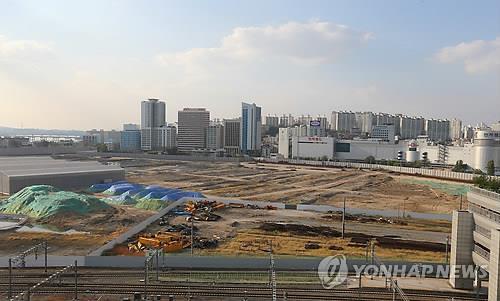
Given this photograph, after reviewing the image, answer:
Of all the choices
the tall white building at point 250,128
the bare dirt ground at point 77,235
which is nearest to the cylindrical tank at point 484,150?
the tall white building at point 250,128

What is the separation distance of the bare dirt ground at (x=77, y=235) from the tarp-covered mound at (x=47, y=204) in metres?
1.09

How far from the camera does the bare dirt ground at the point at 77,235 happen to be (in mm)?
25859

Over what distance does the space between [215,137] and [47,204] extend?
92925mm

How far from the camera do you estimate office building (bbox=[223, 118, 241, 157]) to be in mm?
126625

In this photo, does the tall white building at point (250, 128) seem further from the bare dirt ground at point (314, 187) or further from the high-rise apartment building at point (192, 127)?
the bare dirt ground at point (314, 187)

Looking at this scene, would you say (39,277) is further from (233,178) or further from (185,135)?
(185,135)

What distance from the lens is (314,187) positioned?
60.9m

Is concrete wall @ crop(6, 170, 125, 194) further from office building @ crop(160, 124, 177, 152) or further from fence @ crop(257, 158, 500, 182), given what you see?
office building @ crop(160, 124, 177, 152)

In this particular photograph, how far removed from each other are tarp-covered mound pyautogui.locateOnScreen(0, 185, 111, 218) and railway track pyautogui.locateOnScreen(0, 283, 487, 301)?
15.7m

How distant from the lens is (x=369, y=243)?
28.0 metres

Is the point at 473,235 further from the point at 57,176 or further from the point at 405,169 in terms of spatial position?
the point at 405,169

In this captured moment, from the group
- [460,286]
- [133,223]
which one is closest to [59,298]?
[133,223]

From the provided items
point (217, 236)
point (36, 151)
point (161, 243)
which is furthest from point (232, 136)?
point (161, 243)

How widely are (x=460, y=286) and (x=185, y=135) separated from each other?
114380 mm
